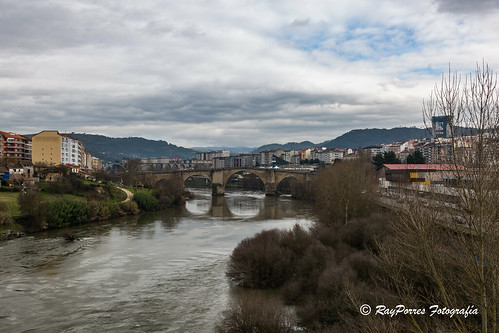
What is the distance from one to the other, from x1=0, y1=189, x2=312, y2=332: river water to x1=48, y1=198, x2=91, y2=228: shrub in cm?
134

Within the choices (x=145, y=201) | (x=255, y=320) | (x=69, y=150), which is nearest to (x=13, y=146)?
(x=69, y=150)

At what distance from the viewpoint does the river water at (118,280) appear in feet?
38.7

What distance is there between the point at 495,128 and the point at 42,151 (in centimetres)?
5743

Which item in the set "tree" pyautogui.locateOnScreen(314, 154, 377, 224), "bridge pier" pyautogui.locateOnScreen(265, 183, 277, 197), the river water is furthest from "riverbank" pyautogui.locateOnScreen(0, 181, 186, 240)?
"bridge pier" pyautogui.locateOnScreen(265, 183, 277, 197)

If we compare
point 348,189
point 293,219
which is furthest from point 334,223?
point 293,219

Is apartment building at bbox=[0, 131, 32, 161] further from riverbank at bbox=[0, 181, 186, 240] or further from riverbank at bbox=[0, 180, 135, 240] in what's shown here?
riverbank at bbox=[0, 180, 135, 240]

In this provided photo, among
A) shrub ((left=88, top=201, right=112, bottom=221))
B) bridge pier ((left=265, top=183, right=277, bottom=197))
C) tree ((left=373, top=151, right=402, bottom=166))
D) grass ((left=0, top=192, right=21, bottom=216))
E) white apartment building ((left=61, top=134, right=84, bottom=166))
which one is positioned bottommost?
bridge pier ((left=265, top=183, right=277, bottom=197))

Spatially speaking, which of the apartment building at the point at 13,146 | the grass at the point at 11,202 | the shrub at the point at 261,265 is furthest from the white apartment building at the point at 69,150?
the shrub at the point at 261,265

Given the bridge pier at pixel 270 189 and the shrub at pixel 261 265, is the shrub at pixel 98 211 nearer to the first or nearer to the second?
the shrub at pixel 261 265

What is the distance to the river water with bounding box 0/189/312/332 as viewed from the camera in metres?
11.8

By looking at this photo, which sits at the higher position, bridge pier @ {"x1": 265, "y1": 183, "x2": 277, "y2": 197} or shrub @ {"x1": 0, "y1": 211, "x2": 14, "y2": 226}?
shrub @ {"x1": 0, "y1": 211, "x2": 14, "y2": 226}

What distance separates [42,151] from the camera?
177ft

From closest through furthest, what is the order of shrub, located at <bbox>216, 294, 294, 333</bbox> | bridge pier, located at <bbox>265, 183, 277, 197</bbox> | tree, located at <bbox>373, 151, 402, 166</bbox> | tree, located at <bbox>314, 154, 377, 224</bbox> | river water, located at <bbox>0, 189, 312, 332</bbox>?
shrub, located at <bbox>216, 294, 294, 333</bbox> < river water, located at <bbox>0, 189, 312, 332</bbox> < tree, located at <bbox>314, 154, 377, 224</bbox> < tree, located at <bbox>373, 151, 402, 166</bbox> < bridge pier, located at <bbox>265, 183, 277, 197</bbox>

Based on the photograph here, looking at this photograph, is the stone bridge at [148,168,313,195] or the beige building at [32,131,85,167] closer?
the beige building at [32,131,85,167]
